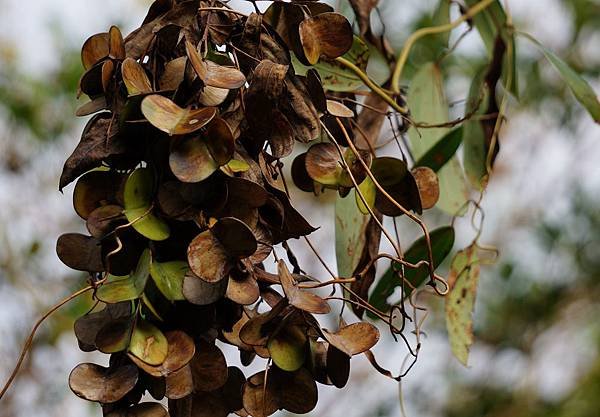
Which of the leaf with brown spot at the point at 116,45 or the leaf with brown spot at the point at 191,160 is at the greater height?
the leaf with brown spot at the point at 116,45

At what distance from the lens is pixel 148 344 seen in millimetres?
366

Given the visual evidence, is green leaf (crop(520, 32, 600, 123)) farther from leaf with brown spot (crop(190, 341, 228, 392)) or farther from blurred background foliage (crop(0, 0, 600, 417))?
blurred background foliage (crop(0, 0, 600, 417))

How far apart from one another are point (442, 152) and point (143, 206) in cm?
36

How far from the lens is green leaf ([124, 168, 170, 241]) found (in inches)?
14.8

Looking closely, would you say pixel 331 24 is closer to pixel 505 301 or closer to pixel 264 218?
pixel 264 218

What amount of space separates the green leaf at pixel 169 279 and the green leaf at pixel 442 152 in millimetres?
338

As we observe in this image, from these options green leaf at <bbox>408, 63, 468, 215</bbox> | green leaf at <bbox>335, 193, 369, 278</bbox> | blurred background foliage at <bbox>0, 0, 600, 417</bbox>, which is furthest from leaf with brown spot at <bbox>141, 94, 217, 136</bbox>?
blurred background foliage at <bbox>0, 0, 600, 417</bbox>

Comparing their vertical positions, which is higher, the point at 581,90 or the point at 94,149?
the point at 94,149

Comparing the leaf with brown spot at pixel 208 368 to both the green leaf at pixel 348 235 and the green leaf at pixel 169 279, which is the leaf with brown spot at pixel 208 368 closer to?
the green leaf at pixel 169 279

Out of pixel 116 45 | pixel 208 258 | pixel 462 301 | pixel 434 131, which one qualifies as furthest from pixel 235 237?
pixel 434 131

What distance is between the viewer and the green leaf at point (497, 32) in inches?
31.6

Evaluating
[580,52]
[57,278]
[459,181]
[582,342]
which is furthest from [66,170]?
[582,342]

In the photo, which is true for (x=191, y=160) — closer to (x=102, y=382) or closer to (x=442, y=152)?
(x=102, y=382)

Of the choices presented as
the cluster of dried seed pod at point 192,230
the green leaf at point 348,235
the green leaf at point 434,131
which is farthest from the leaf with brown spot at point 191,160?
the green leaf at point 434,131
